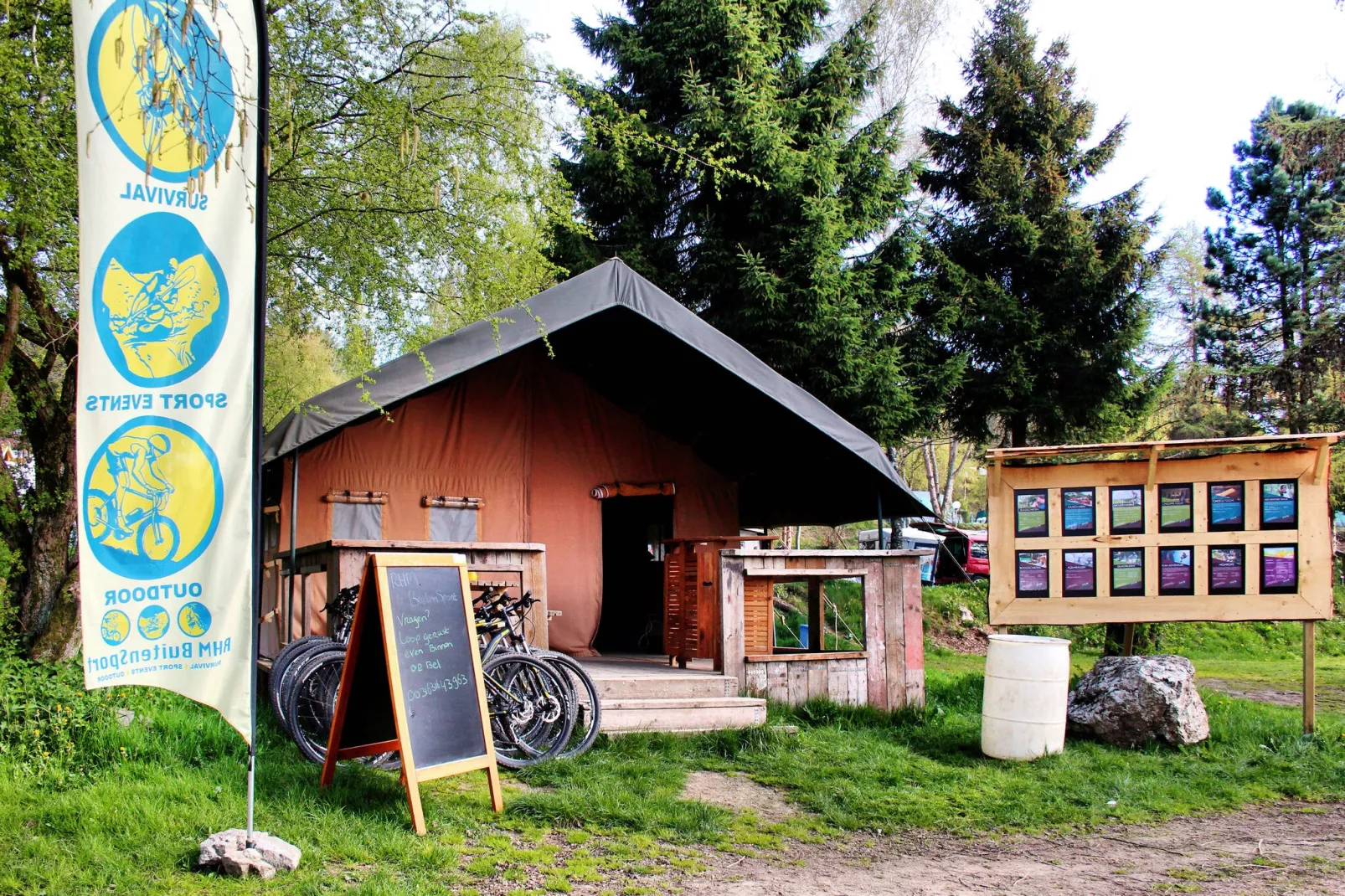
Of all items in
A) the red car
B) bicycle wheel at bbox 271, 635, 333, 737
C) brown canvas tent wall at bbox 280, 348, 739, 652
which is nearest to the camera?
bicycle wheel at bbox 271, 635, 333, 737

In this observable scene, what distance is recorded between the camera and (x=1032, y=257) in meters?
15.2

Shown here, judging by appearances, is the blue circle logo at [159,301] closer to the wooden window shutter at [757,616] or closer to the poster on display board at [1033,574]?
the wooden window shutter at [757,616]

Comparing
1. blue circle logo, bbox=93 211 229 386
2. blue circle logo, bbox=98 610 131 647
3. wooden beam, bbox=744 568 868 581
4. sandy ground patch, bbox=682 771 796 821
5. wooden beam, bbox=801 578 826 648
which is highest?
blue circle logo, bbox=93 211 229 386

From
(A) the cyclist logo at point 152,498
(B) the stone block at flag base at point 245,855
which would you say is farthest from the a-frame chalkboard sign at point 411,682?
(A) the cyclist logo at point 152,498

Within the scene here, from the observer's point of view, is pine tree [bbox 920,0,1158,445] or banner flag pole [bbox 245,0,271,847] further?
pine tree [bbox 920,0,1158,445]

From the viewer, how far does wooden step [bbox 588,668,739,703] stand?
22.0 ft

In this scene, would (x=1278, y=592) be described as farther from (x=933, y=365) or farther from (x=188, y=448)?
(x=933, y=365)

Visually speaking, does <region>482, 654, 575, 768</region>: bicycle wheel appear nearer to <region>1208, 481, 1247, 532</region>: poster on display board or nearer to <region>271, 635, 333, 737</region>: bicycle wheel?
<region>271, 635, 333, 737</region>: bicycle wheel

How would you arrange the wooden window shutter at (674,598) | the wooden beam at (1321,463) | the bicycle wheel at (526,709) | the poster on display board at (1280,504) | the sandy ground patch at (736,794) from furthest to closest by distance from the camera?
the wooden window shutter at (674,598), the poster on display board at (1280,504), the wooden beam at (1321,463), the bicycle wheel at (526,709), the sandy ground patch at (736,794)

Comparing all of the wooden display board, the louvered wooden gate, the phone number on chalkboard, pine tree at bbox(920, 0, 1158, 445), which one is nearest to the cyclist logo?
the phone number on chalkboard

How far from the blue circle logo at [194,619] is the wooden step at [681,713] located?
303 centimetres

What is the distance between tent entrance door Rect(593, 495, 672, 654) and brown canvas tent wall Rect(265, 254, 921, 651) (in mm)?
1368

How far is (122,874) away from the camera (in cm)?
361

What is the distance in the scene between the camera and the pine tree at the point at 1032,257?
1491 cm
